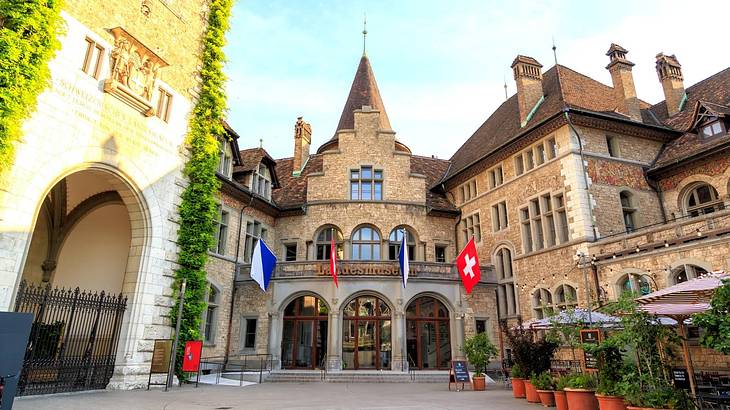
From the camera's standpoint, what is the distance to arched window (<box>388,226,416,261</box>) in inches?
880

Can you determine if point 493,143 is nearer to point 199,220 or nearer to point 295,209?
point 295,209

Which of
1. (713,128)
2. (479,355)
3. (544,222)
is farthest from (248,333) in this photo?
(713,128)

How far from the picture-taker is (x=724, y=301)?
20.5 feet

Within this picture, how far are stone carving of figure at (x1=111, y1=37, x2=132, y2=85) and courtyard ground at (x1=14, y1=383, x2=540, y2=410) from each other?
27.5 ft

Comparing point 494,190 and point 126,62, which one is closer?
point 126,62

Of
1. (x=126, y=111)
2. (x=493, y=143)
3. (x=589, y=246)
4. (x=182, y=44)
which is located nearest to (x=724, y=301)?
(x=589, y=246)

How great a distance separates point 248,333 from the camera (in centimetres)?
2062

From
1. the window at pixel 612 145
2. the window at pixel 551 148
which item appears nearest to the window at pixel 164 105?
the window at pixel 551 148

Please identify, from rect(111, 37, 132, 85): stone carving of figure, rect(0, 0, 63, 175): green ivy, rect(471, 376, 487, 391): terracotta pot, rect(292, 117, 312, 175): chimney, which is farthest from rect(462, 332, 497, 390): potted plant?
rect(292, 117, 312, 175): chimney

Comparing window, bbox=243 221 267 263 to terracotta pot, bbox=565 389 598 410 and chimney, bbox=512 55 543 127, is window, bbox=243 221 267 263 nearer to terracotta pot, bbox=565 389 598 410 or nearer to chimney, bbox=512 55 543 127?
chimney, bbox=512 55 543 127

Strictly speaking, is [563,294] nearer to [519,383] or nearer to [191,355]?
[519,383]

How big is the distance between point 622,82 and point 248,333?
2052 centimetres

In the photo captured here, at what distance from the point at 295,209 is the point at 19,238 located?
45.4 feet

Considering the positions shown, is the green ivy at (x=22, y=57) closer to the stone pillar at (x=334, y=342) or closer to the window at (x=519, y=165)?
the stone pillar at (x=334, y=342)
